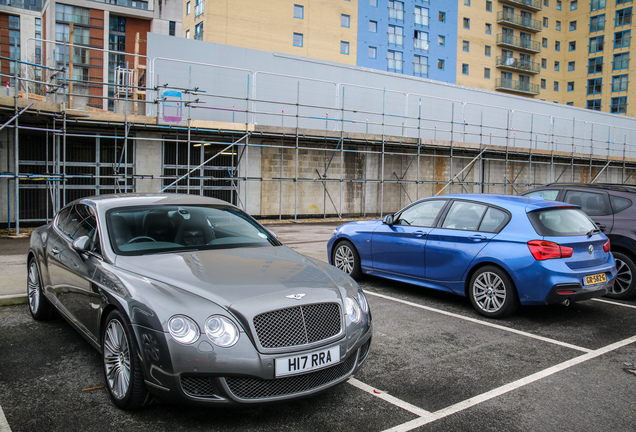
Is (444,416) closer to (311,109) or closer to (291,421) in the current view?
(291,421)

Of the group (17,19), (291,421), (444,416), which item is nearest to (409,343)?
(444,416)

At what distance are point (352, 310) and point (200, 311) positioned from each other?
3.57 feet

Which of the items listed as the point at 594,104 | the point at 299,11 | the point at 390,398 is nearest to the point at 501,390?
the point at 390,398

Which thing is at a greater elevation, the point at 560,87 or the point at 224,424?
the point at 560,87

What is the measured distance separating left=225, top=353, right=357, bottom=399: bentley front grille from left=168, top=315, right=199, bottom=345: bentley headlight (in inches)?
12.8

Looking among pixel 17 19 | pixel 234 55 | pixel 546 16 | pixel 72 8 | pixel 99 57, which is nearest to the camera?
pixel 234 55

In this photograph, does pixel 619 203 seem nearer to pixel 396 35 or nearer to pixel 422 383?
pixel 422 383

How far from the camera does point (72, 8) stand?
66500 mm

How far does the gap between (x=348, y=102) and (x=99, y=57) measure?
61965 millimetres

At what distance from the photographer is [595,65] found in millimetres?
58000

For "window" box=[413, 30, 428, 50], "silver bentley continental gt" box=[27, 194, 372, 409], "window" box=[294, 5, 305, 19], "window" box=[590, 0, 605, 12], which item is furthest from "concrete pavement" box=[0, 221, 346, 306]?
"window" box=[590, 0, 605, 12]

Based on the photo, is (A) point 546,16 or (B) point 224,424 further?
(A) point 546,16

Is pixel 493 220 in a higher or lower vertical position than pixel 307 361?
higher

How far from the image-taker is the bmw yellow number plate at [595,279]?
562 centimetres
